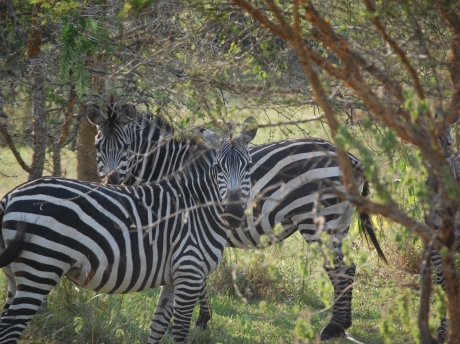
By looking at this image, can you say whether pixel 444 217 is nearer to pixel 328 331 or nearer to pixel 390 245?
pixel 328 331

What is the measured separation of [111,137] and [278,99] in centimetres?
167

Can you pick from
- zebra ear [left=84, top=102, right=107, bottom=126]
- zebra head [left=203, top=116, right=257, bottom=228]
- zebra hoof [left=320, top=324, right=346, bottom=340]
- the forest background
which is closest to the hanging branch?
the forest background

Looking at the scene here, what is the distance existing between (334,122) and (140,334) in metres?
3.14

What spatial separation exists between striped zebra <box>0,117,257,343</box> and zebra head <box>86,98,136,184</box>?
0.79 metres

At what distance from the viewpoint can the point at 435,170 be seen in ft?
9.07

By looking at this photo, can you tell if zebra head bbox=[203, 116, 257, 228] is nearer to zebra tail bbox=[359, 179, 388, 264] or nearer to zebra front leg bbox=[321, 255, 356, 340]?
zebra front leg bbox=[321, 255, 356, 340]

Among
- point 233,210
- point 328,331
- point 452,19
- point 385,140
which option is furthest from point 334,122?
point 328,331

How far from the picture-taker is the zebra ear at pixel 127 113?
5.62 m

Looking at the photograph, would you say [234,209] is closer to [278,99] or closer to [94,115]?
[278,99]

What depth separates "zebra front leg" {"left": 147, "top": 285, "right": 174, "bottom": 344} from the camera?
187 inches

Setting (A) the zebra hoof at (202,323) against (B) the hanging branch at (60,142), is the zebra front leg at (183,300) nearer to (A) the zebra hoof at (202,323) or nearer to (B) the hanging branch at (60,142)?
(A) the zebra hoof at (202,323)

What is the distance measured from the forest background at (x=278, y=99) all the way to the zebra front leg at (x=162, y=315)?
25cm

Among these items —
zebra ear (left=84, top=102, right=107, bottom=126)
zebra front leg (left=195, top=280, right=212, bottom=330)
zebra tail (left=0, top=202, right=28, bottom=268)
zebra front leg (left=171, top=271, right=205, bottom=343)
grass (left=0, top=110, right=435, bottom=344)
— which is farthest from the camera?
zebra front leg (left=195, top=280, right=212, bottom=330)

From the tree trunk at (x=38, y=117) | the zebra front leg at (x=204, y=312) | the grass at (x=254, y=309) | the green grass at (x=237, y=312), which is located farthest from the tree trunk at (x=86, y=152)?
the zebra front leg at (x=204, y=312)
